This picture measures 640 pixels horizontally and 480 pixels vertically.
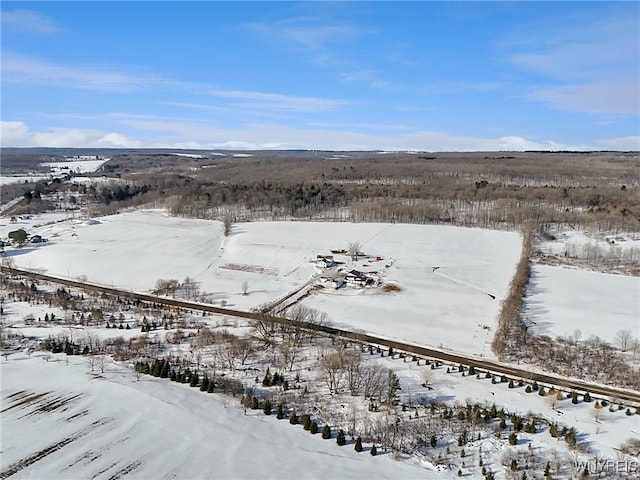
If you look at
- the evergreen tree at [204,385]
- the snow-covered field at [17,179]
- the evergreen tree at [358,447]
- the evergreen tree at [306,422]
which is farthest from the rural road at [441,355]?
the snow-covered field at [17,179]

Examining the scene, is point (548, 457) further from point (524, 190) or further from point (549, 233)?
point (524, 190)

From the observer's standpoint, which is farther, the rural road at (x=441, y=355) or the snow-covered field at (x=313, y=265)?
the snow-covered field at (x=313, y=265)

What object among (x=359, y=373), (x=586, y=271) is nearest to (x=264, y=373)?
(x=359, y=373)

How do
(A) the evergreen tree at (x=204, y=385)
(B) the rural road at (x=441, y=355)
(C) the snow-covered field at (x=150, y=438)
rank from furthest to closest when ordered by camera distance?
(B) the rural road at (x=441, y=355)
(A) the evergreen tree at (x=204, y=385)
(C) the snow-covered field at (x=150, y=438)

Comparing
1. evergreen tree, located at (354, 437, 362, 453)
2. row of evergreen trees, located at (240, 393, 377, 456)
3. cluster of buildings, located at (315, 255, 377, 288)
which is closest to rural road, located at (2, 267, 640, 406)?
row of evergreen trees, located at (240, 393, 377, 456)

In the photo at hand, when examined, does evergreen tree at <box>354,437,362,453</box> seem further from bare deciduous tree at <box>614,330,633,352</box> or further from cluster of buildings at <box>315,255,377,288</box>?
cluster of buildings at <box>315,255,377,288</box>

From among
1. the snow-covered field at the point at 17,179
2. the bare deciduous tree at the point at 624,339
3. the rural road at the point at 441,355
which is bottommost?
the rural road at the point at 441,355

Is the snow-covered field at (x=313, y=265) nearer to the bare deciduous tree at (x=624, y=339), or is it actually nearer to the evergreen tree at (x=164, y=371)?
the bare deciduous tree at (x=624, y=339)
